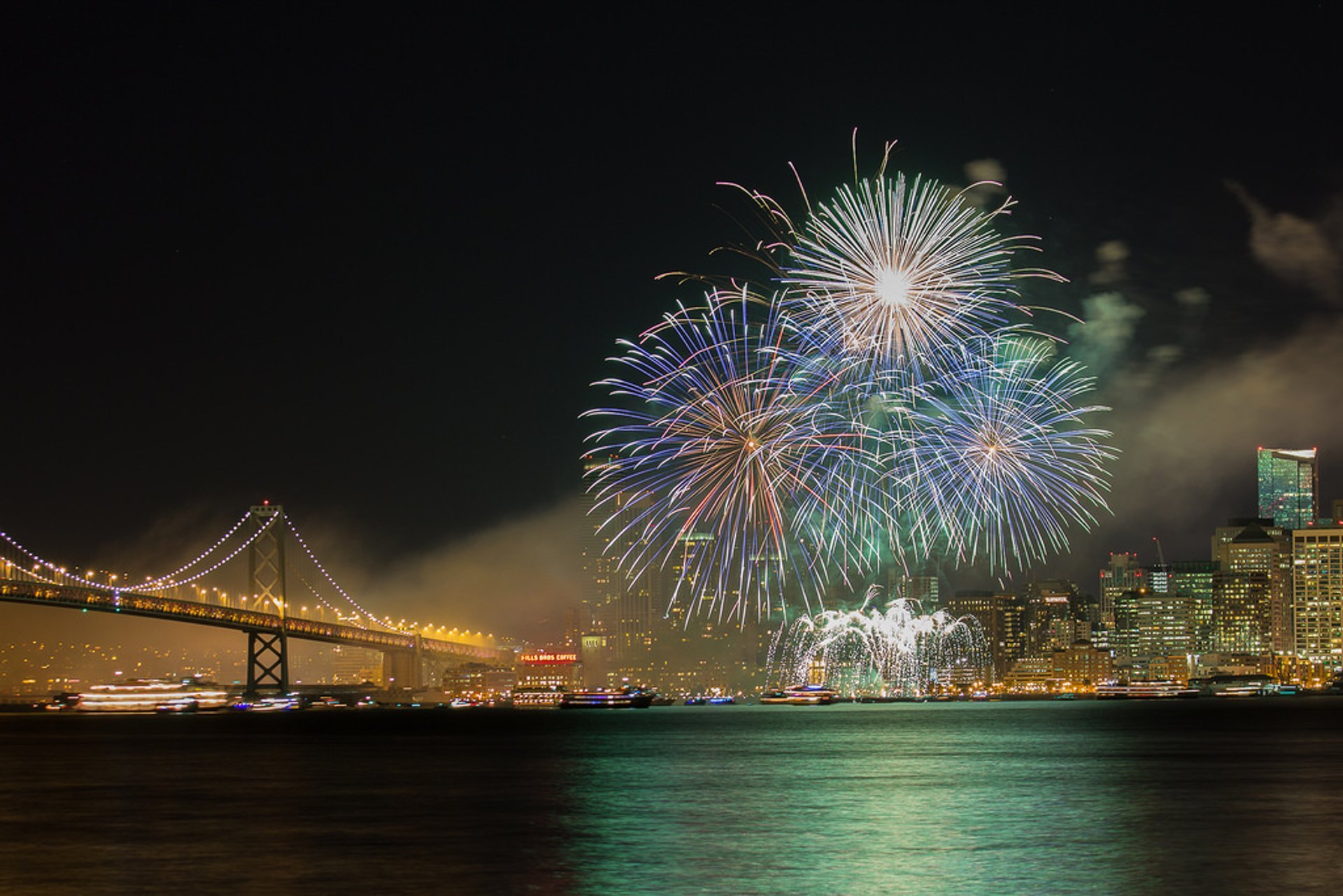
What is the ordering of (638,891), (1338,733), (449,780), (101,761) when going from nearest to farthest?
(638,891) → (449,780) → (101,761) → (1338,733)

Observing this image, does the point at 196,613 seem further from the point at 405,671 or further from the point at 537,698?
the point at 537,698

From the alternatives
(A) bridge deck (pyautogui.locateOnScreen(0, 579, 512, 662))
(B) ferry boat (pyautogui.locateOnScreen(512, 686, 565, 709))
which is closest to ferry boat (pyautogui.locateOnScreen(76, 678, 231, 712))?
(A) bridge deck (pyautogui.locateOnScreen(0, 579, 512, 662))

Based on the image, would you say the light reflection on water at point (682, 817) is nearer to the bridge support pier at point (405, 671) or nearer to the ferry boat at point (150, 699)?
the ferry boat at point (150, 699)

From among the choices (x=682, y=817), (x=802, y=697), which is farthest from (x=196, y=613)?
(x=682, y=817)

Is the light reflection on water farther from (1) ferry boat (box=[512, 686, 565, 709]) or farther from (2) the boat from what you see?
(1) ferry boat (box=[512, 686, 565, 709])

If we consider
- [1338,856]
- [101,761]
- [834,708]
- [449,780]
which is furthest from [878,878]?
[834,708]

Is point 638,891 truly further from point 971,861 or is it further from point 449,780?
point 449,780
